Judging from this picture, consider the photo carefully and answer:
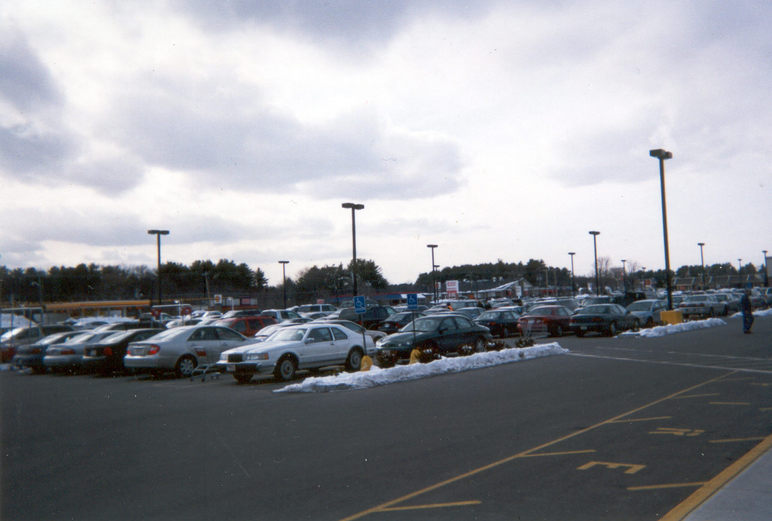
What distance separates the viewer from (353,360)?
58.6 ft

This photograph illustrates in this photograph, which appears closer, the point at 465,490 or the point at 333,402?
the point at 465,490

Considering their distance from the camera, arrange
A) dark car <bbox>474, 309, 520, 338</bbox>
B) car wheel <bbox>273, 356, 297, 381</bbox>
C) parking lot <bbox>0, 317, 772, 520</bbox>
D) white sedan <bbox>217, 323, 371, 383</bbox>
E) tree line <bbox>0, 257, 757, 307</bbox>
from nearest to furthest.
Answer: parking lot <bbox>0, 317, 772, 520</bbox>
white sedan <bbox>217, 323, 371, 383</bbox>
car wheel <bbox>273, 356, 297, 381</bbox>
dark car <bbox>474, 309, 520, 338</bbox>
tree line <bbox>0, 257, 757, 307</bbox>

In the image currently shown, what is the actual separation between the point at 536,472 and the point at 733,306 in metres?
45.0

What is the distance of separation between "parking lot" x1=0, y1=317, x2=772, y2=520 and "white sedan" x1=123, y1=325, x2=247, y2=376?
10.1ft

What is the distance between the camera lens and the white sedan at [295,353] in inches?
613

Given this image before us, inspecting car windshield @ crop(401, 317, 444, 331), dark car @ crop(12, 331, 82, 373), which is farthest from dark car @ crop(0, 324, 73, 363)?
car windshield @ crop(401, 317, 444, 331)

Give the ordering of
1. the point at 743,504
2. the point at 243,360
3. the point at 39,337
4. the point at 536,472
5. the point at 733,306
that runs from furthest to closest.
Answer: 1. the point at 733,306
2. the point at 39,337
3. the point at 243,360
4. the point at 536,472
5. the point at 743,504

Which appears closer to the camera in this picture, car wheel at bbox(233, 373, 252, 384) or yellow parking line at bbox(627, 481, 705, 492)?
yellow parking line at bbox(627, 481, 705, 492)

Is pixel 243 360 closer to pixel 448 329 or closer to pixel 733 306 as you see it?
pixel 448 329

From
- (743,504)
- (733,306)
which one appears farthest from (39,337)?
(733,306)

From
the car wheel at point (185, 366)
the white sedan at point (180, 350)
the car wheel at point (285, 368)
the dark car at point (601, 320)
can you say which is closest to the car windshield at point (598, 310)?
the dark car at point (601, 320)

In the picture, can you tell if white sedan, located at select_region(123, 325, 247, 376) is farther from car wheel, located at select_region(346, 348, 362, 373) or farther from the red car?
the red car

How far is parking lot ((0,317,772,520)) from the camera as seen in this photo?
5.65m

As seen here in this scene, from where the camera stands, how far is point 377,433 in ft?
28.7
